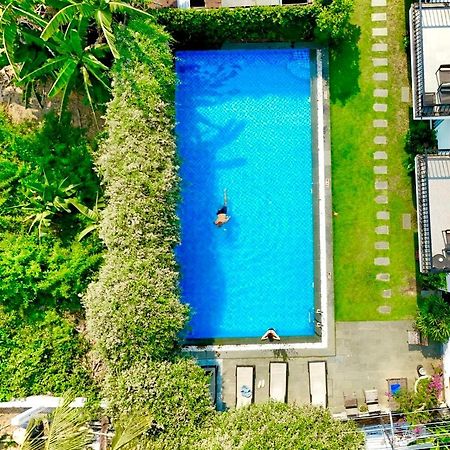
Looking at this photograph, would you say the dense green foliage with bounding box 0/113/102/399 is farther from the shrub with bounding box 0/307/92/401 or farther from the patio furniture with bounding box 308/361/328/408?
the patio furniture with bounding box 308/361/328/408

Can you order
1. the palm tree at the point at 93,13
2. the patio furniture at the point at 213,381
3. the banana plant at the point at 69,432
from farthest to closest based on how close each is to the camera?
1. the patio furniture at the point at 213,381
2. the banana plant at the point at 69,432
3. the palm tree at the point at 93,13

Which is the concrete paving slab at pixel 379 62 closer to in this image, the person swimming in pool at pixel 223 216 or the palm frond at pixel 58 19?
the person swimming in pool at pixel 223 216

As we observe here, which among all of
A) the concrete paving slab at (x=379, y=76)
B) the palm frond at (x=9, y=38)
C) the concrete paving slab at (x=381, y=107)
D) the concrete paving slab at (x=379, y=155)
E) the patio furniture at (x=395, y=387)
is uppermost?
the concrete paving slab at (x=379, y=76)

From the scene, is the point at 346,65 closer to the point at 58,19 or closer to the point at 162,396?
the point at 58,19

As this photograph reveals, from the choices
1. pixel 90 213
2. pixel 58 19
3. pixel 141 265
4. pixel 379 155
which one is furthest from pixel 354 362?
pixel 58 19

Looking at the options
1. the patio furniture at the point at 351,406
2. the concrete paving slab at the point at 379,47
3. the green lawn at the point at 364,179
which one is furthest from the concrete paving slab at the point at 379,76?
the patio furniture at the point at 351,406
